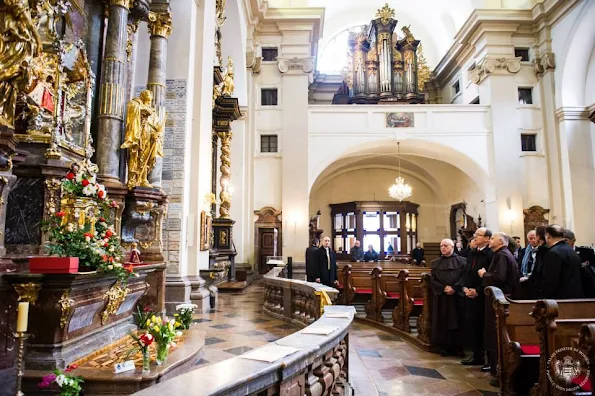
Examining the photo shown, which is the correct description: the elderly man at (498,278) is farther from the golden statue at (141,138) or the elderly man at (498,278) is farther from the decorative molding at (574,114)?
the decorative molding at (574,114)

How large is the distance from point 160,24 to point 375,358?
5.45 metres

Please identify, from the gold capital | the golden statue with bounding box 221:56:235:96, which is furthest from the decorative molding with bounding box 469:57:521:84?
the gold capital

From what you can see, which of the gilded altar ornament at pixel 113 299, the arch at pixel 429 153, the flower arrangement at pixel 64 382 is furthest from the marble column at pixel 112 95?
the arch at pixel 429 153

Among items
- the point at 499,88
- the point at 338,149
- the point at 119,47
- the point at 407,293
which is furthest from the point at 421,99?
the point at 119,47

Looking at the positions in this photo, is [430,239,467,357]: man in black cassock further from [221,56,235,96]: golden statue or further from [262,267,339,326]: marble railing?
[221,56,235,96]: golden statue

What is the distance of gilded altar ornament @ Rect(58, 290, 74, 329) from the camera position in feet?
10.5

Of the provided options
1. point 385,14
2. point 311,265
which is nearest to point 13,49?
point 311,265

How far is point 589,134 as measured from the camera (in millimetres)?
13828

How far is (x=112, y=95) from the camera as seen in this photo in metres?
5.41

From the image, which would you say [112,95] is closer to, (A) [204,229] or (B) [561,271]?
(A) [204,229]

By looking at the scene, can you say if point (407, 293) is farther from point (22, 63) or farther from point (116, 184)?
point (22, 63)

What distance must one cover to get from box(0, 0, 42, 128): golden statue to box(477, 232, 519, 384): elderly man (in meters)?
4.39

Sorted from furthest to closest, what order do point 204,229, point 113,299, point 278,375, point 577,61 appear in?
point 577,61 → point 204,229 → point 113,299 → point 278,375

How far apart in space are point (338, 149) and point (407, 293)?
8.72 meters
